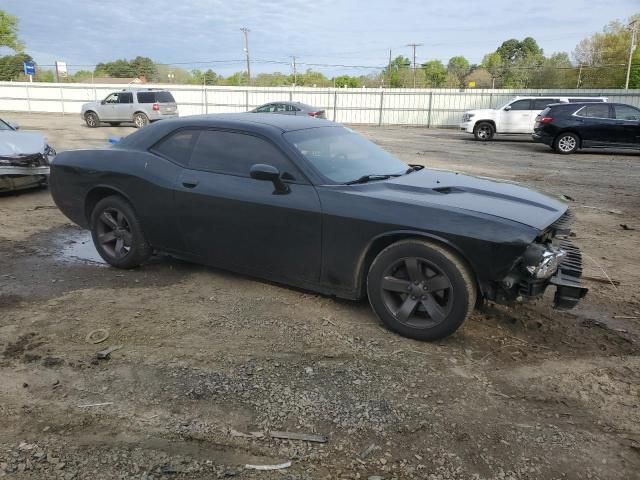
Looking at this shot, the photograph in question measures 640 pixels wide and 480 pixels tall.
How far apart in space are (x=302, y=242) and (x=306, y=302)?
0.62 m

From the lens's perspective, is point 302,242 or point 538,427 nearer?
point 538,427

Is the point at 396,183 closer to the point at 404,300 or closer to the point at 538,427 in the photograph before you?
the point at 404,300

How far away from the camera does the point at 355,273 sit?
3.79 m

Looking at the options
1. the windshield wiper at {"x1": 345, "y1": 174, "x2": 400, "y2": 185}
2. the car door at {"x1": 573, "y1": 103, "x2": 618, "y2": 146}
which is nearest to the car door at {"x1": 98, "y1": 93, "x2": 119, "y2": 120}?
the car door at {"x1": 573, "y1": 103, "x2": 618, "y2": 146}

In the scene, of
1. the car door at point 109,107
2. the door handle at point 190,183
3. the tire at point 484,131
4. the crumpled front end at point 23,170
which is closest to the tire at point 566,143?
the tire at point 484,131

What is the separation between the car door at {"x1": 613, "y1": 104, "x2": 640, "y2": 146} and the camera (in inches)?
600

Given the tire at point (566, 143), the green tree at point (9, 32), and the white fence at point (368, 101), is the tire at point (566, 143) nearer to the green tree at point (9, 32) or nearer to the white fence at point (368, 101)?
the white fence at point (368, 101)

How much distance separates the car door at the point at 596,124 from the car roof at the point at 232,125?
1371 cm

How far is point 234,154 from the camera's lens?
434 centimetres

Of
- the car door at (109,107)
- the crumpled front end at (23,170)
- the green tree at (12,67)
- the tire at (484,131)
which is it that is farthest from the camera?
the green tree at (12,67)

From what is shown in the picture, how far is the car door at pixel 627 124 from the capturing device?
15234mm

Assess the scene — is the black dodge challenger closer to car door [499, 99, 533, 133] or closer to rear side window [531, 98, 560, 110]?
car door [499, 99, 533, 133]

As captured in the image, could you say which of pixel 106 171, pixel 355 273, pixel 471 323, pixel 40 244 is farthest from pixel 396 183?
pixel 40 244

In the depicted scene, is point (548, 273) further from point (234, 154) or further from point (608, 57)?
point (608, 57)
